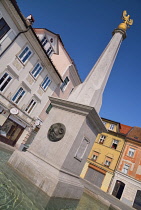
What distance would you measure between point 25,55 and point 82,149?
560 inches

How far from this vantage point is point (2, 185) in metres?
3.30

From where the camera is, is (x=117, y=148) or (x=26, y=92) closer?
(x=26, y=92)

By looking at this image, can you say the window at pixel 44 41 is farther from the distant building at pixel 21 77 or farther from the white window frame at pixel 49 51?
the white window frame at pixel 49 51

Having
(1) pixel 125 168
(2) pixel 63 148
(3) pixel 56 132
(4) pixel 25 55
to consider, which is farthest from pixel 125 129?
(2) pixel 63 148

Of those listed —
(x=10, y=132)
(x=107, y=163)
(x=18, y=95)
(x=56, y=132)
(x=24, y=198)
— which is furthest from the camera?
(x=107, y=163)

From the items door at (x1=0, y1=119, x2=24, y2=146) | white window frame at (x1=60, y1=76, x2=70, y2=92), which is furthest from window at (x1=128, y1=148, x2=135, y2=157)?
door at (x1=0, y1=119, x2=24, y2=146)

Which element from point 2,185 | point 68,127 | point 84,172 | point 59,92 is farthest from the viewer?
point 84,172

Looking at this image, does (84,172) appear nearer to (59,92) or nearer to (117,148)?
(117,148)

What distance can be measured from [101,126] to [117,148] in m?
23.9

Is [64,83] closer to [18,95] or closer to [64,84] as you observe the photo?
[64,84]

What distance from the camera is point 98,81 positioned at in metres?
7.04

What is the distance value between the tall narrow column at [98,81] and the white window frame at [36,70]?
1133 cm

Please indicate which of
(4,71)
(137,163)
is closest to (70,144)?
(4,71)

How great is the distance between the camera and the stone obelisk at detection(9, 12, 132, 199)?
14.6 ft
